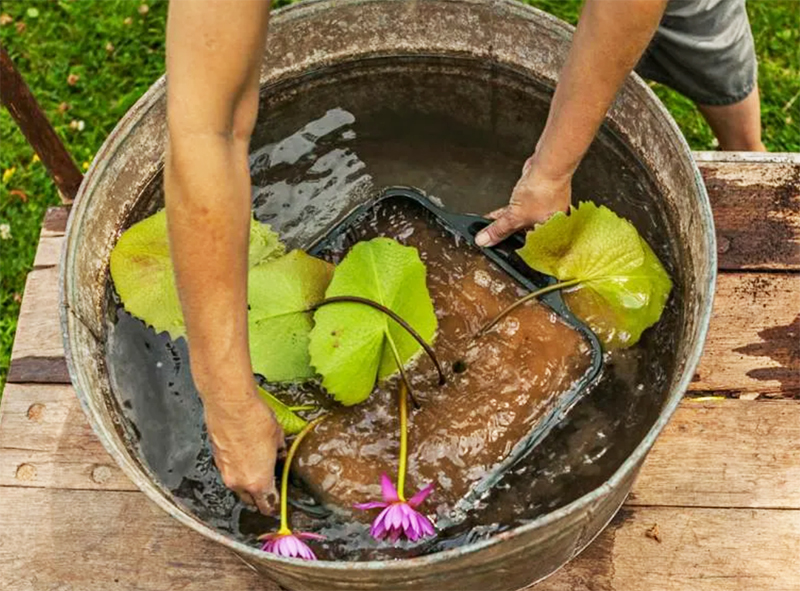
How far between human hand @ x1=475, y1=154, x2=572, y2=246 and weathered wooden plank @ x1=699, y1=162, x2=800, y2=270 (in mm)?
383

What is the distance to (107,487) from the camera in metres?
1.54

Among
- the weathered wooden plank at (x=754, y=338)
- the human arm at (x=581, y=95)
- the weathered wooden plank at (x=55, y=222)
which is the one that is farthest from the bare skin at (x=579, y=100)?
the weathered wooden plank at (x=55, y=222)

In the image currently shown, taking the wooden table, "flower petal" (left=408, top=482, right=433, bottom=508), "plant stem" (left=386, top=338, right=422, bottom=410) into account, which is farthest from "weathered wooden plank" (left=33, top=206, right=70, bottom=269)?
"flower petal" (left=408, top=482, right=433, bottom=508)

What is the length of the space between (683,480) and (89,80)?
74.4 inches

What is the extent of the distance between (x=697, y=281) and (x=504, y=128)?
1.76ft

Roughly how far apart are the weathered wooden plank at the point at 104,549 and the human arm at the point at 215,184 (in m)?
0.44

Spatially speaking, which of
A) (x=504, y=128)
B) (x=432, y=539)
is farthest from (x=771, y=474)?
(x=504, y=128)

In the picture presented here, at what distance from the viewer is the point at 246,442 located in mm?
1141

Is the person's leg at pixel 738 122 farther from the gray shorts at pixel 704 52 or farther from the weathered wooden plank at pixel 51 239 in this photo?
the weathered wooden plank at pixel 51 239

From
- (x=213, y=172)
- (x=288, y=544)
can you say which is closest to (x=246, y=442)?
(x=288, y=544)

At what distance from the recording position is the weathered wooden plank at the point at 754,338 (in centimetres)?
156

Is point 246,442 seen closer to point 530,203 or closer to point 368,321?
point 368,321

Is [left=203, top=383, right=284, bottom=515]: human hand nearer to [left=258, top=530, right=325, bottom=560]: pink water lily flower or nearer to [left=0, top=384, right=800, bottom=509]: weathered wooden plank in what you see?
[left=258, top=530, right=325, bottom=560]: pink water lily flower

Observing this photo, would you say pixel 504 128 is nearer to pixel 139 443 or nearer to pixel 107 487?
pixel 139 443
